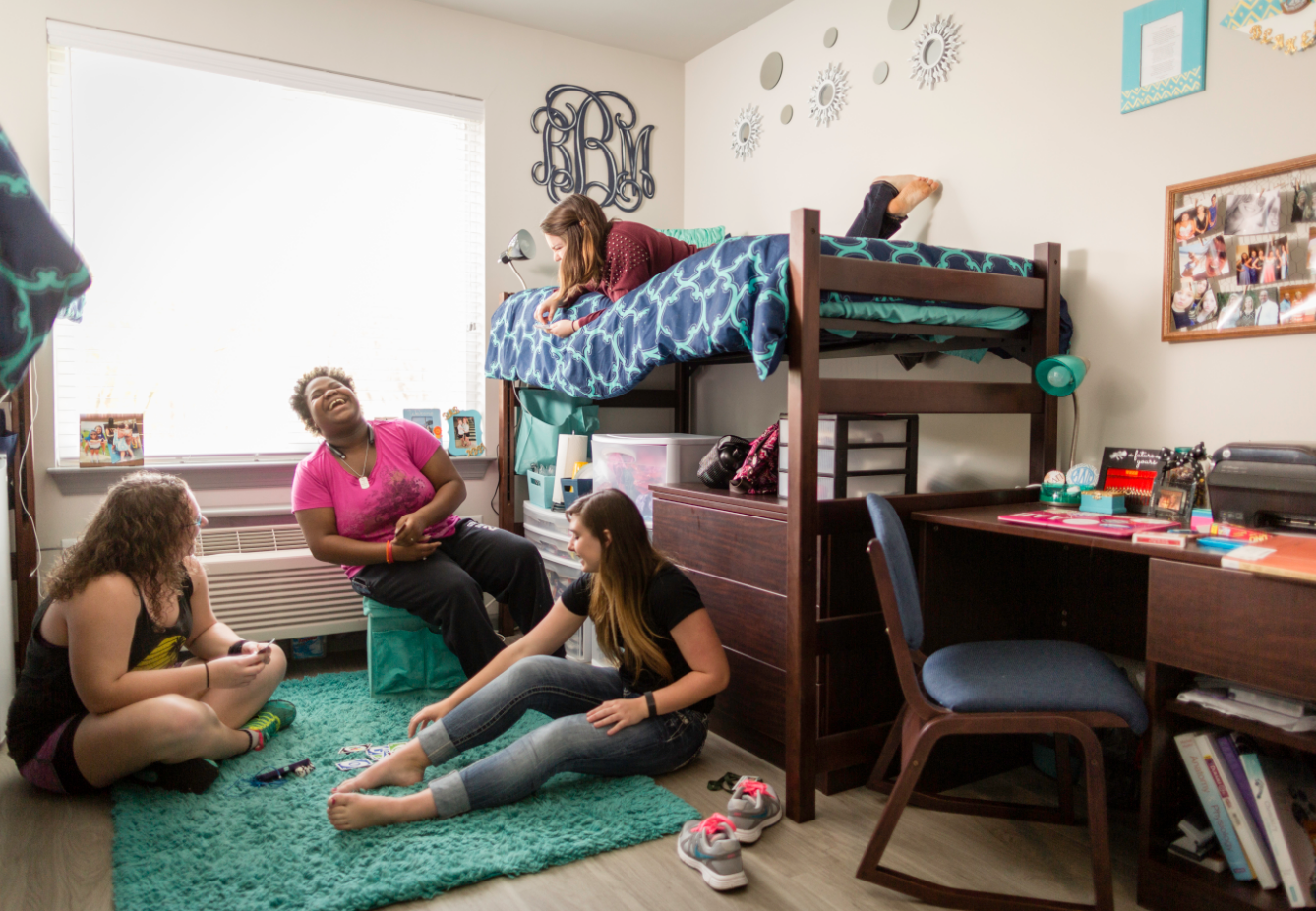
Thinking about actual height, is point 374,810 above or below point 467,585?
below

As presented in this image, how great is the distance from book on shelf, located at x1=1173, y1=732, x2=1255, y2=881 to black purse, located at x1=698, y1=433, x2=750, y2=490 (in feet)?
4.14

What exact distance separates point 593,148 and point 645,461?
174 cm

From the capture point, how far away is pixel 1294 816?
1.46 meters

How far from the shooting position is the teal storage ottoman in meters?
2.77

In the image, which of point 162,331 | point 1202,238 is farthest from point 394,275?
point 1202,238

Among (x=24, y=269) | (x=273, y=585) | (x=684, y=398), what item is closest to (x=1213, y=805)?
(x=24, y=269)

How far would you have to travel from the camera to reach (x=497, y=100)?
3.65m

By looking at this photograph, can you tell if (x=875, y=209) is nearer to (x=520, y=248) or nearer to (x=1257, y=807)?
(x=520, y=248)

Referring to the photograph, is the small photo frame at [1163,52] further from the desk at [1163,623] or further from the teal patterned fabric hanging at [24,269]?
the teal patterned fabric hanging at [24,269]

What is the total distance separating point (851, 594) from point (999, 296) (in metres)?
0.84

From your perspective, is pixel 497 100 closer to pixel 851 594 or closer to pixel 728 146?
pixel 728 146

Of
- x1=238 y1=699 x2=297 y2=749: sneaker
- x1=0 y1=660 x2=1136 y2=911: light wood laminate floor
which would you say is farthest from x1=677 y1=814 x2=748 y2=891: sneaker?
x1=238 y1=699 x2=297 y2=749: sneaker

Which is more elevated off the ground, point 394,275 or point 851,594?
point 394,275

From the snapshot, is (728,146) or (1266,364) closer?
(1266,364)
